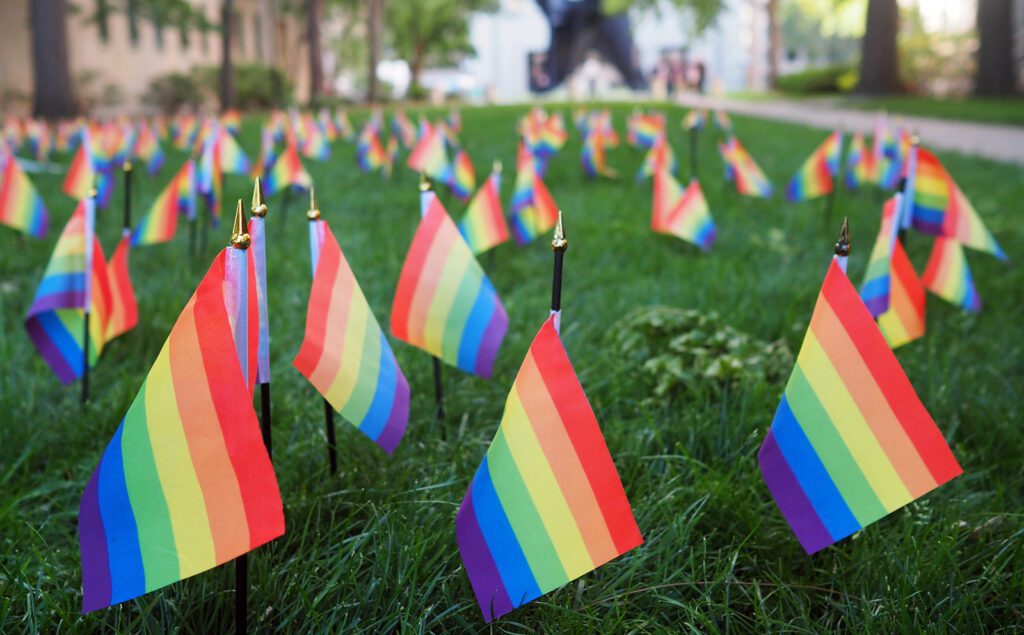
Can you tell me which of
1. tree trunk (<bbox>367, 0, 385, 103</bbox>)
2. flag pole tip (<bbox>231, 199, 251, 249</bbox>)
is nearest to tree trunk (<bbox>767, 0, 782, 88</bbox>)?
tree trunk (<bbox>367, 0, 385, 103</bbox>)

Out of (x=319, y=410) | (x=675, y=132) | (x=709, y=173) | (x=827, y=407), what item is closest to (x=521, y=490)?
(x=827, y=407)

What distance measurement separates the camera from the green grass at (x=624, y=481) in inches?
60.0

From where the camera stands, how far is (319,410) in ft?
7.97

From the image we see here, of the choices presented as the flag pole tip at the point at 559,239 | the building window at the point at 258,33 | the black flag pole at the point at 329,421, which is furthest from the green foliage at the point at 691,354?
the building window at the point at 258,33

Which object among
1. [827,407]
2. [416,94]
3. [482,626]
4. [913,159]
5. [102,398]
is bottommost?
[482,626]

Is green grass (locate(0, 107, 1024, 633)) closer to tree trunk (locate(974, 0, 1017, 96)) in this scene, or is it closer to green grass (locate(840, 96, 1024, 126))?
green grass (locate(840, 96, 1024, 126))

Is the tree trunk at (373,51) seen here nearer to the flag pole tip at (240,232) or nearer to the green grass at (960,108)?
the green grass at (960,108)

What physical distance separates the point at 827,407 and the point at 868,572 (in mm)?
417

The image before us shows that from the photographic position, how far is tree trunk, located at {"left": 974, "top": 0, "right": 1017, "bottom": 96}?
683 inches

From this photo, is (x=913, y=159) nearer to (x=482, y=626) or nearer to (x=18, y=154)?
(x=482, y=626)

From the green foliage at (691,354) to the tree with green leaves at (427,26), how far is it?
108ft

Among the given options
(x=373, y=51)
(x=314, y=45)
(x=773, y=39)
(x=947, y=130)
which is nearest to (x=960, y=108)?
(x=947, y=130)

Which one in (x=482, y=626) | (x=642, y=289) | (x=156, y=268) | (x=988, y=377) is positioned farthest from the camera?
(x=156, y=268)

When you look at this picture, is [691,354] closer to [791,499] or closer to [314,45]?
[791,499]
